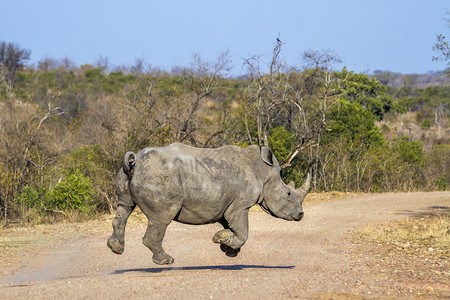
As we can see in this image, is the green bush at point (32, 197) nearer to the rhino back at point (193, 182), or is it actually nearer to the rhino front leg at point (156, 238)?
the rhino front leg at point (156, 238)

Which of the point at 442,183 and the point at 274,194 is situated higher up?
the point at 274,194

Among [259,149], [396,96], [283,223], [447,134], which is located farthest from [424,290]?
[396,96]

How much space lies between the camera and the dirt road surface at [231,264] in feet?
25.1

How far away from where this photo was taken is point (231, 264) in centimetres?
1193

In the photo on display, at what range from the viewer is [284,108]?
28.6m

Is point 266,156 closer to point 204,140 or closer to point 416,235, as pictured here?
point 416,235

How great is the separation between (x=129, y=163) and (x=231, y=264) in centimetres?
449

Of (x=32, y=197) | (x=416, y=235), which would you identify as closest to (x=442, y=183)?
(x=416, y=235)

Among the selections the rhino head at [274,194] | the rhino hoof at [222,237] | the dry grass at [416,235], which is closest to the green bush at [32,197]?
the dry grass at [416,235]

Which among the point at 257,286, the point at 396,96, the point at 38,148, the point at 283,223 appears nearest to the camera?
the point at 257,286

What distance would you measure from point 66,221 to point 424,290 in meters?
12.4

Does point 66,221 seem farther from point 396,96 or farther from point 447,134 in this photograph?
point 396,96

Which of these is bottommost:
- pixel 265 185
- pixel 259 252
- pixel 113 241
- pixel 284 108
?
pixel 259 252

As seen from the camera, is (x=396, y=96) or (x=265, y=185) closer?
(x=265, y=185)
